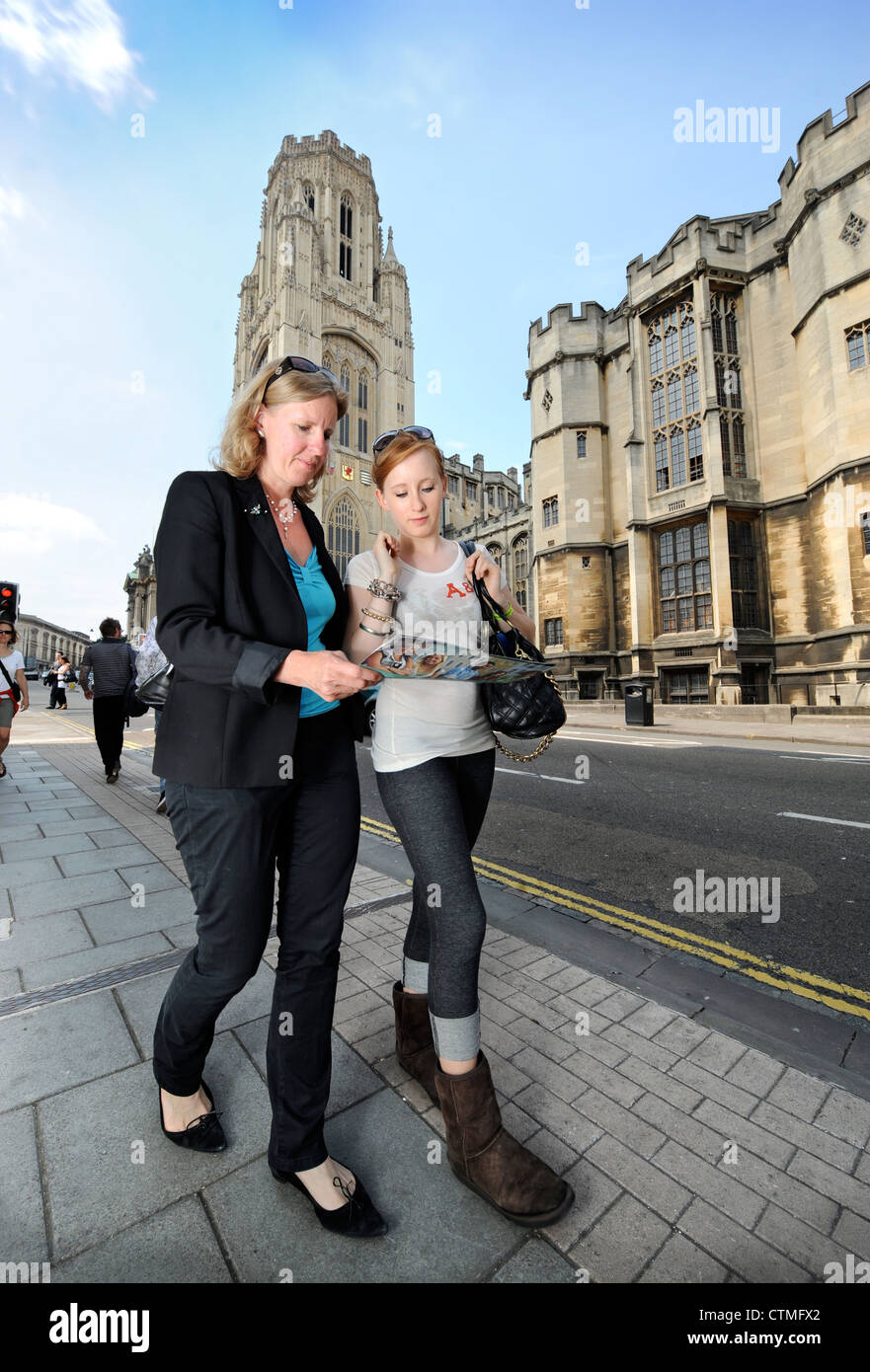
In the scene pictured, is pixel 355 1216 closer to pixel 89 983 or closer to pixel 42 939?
pixel 89 983

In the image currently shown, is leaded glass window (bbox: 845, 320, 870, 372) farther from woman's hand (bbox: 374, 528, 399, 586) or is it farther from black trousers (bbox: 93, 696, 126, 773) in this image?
woman's hand (bbox: 374, 528, 399, 586)

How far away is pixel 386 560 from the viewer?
1.80m

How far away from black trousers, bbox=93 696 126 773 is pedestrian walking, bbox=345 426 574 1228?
7084 millimetres

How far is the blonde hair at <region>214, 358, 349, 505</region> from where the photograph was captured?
1651 mm

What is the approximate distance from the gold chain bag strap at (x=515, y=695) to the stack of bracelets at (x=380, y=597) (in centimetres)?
32

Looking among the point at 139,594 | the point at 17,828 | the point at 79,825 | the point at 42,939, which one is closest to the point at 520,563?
the point at 79,825

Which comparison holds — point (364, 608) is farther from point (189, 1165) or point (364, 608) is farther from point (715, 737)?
point (715, 737)

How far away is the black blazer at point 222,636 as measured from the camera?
4.43 ft

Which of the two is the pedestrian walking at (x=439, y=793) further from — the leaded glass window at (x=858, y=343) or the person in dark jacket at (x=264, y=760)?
the leaded glass window at (x=858, y=343)

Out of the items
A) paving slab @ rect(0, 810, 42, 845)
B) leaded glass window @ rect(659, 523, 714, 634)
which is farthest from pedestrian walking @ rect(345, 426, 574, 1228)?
leaded glass window @ rect(659, 523, 714, 634)

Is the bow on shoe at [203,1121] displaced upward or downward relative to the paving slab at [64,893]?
downward

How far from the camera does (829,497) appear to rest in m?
19.5

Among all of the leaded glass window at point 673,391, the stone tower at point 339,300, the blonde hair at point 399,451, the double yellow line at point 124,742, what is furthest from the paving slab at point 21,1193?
the stone tower at point 339,300
